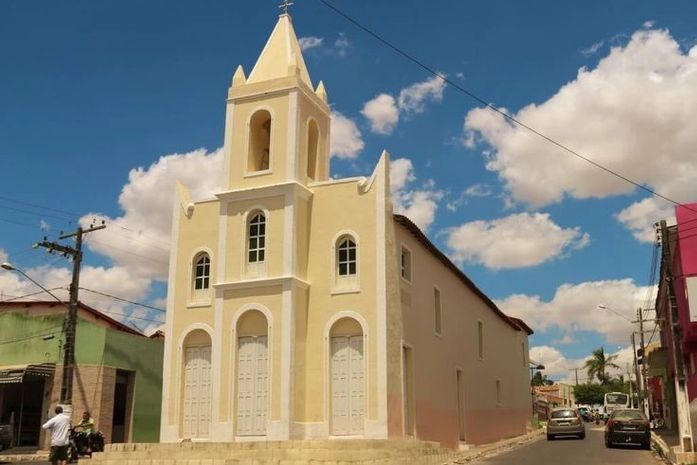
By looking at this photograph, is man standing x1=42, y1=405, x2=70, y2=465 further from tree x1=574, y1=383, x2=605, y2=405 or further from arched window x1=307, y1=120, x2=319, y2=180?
tree x1=574, y1=383, x2=605, y2=405

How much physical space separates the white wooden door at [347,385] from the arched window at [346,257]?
1.94 m

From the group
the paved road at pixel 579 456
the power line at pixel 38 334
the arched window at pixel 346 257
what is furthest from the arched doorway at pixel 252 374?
the power line at pixel 38 334

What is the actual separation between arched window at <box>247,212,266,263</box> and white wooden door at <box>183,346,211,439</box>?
10.4ft

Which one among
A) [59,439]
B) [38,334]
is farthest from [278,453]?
[38,334]

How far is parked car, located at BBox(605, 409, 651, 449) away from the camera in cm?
2606

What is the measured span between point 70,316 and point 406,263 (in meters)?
12.3

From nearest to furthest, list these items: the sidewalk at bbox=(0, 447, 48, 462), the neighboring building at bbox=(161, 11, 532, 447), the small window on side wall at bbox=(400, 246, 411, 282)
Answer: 1. the neighboring building at bbox=(161, 11, 532, 447)
2. the small window on side wall at bbox=(400, 246, 411, 282)
3. the sidewalk at bbox=(0, 447, 48, 462)

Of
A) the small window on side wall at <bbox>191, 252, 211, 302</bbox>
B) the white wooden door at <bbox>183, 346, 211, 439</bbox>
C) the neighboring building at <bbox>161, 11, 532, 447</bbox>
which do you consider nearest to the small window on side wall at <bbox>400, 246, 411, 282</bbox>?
the neighboring building at <bbox>161, 11, 532, 447</bbox>

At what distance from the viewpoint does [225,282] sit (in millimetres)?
22281

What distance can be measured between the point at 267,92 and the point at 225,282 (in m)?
6.10

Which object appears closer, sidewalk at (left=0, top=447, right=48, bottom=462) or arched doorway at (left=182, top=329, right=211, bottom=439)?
arched doorway at (left=182, top=329, right=211, bottom=439)

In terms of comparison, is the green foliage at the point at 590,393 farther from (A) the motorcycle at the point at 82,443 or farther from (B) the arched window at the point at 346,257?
(A) the motorcycle at the point at 82,443

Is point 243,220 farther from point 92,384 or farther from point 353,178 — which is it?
point 92,384

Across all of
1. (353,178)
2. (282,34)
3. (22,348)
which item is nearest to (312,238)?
(353,178)
